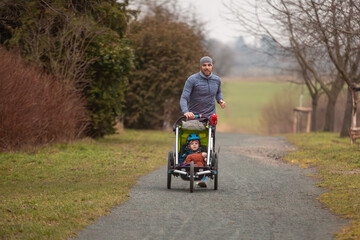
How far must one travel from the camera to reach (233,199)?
31.1 feet

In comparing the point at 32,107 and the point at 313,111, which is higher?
the point at 313,111

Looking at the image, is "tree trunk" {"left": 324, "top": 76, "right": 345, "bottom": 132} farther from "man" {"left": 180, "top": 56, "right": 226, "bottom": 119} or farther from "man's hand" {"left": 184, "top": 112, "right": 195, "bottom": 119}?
"man's hand" {"left": 184, "top": 112, "right": 195, "bottom": 119}

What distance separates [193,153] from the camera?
1055cm

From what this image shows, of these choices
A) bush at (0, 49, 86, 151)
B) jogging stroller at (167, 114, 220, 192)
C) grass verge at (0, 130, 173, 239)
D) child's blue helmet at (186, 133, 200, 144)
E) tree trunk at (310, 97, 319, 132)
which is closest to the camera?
grass verge at (0, 130, 173, 239)

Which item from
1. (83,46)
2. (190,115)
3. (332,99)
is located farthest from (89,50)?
(332,99)

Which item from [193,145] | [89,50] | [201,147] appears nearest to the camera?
[193,145]

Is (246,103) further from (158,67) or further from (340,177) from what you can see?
(340,177)

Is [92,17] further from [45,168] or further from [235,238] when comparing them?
[235,238]

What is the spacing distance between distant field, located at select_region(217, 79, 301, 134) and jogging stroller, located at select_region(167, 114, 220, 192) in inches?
1559

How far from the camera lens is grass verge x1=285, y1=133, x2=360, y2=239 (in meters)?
8.03

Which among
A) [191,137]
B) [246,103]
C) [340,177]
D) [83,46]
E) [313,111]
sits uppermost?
[83,46]

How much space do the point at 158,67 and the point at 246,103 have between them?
57.2 metres

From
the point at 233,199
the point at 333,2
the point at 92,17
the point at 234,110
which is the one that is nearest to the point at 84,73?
the point at 92,17

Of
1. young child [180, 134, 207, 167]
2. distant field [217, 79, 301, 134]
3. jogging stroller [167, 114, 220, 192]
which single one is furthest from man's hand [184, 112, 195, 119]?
distant field [217, 79, 301, 134]
